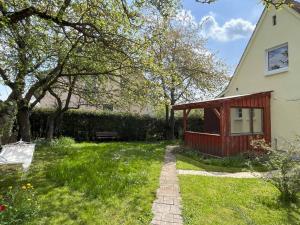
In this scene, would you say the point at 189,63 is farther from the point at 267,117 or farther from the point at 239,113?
the point at 267,117

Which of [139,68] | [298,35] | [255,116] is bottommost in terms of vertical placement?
[255,116]

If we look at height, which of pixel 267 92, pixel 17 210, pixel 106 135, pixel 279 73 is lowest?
pixel 17 210

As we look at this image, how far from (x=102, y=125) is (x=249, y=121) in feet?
36.2

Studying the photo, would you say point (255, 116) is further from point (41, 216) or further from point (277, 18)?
point (41, 216)

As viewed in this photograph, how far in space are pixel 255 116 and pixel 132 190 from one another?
1143 centimetres

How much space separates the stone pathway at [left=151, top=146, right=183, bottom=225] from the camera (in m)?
5.60

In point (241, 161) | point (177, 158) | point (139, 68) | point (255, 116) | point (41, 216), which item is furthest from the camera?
point (255, 116)

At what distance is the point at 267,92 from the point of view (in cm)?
1414

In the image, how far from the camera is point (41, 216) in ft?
18.1

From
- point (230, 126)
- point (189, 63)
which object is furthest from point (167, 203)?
point (189, 63)

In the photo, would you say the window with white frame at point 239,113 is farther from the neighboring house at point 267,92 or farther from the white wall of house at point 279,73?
the white wall of house at point 279,73

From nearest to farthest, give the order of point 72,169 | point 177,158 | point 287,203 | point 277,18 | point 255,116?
point 287,203
point 72,169
point 177,158
point 277,18
point 255,116

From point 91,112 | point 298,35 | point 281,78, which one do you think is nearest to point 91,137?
point 91,112

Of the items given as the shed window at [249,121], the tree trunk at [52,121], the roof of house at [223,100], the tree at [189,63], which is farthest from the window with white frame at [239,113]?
the tree trunk at [52,121]
